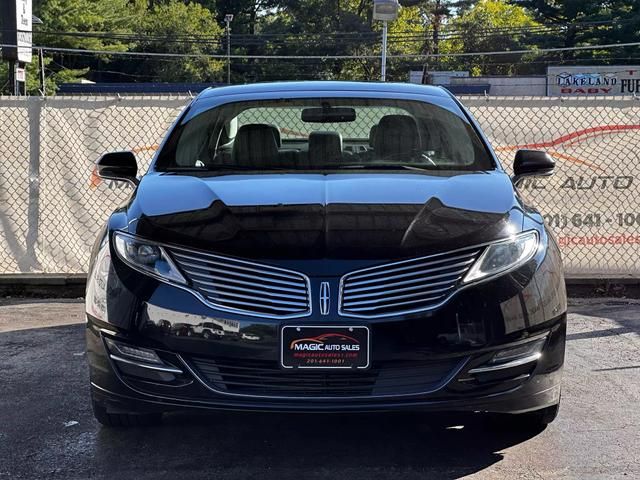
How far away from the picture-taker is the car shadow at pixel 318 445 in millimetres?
3424

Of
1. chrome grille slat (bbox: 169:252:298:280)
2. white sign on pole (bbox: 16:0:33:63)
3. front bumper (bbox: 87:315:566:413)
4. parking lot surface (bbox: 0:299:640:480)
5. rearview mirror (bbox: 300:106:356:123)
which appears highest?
white sign on pole (bbox: 16:0:33:63)

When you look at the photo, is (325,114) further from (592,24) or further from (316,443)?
(592,24)

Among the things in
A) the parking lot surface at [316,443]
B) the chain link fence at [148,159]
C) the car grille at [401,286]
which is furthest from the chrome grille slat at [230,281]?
the chain link fence at [148,159]

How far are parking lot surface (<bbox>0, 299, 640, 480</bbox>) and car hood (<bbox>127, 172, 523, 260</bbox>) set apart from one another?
780mm

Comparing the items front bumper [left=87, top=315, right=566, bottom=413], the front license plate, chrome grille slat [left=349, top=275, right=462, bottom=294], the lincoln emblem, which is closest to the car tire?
front bumper [left=87, top=315, right=566, bottom=413]

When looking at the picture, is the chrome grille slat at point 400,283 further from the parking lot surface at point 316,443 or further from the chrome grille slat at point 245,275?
the parking lot surface at point 316,443

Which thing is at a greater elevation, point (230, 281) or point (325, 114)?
point (325, 114)

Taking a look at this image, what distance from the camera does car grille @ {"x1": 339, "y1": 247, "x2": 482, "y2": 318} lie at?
3072 millimetres

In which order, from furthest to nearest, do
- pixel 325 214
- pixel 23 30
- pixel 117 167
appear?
pixel 23 30, pixel 117 167, pixel 325 214

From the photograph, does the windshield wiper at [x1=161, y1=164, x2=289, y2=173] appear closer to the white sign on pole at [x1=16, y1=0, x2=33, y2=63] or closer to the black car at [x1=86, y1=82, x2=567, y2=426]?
the black car at [x1=86, y1=82, x2=567, y2=426]

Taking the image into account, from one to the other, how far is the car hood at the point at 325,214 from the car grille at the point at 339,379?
409 mm

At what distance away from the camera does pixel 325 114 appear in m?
4.76

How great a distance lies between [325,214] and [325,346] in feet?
1.91

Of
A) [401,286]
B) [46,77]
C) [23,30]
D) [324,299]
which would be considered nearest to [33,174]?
[324,299]
